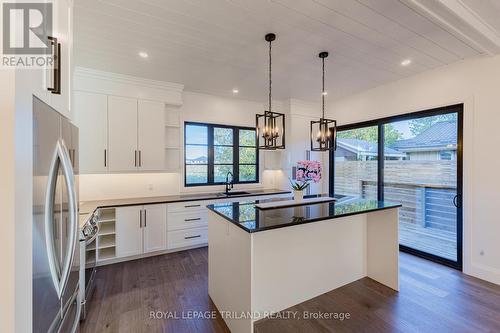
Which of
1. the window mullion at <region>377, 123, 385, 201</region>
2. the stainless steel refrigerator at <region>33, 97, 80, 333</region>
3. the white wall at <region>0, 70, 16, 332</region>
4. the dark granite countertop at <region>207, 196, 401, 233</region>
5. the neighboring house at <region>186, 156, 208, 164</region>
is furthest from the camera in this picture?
the neighboring house at <region>186, 156, 208, 164</region>

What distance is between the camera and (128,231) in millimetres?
3379

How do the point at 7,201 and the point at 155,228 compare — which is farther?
the point at 155,228

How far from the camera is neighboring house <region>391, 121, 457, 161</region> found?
10.7 ft

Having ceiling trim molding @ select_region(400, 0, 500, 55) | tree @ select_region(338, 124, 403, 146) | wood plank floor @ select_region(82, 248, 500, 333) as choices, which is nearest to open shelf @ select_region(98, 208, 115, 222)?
wood plank floor @ select_region(82, 248, 500, 333)

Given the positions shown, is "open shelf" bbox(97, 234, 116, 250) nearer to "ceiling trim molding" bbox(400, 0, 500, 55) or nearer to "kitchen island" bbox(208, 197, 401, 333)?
"kitchen island" bbox(208, 197, 401, 333)

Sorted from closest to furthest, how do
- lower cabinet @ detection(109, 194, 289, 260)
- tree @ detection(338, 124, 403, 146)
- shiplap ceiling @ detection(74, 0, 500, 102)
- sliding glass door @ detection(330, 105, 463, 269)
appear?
shiplap ceiling @ detection(74, 0, 500, 102) → sliding glass door @ detection(330, 105, 463, 269) → lower cabinet @ detection(109, 194, 289, 260) → tree @ detection(338, 124, 403, 146)

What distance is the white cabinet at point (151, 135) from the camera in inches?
143

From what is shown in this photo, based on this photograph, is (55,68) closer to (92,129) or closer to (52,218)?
(52,218)

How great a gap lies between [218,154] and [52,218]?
375cm

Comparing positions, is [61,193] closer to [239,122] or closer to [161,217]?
[161,217]

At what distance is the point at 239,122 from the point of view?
16.0 ft

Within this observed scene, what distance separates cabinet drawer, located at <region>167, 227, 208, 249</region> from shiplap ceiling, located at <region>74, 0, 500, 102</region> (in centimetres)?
259

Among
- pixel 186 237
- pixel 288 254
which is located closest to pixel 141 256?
pixel 186 237

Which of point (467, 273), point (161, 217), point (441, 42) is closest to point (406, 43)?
point (441, 42)
